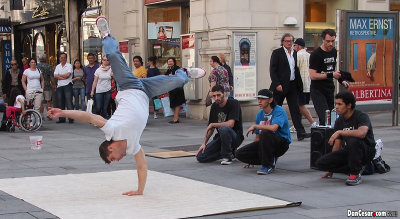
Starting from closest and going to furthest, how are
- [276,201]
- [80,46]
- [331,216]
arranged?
[331,216] < [276,201] < [80,46]

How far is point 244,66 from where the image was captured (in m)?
15.3

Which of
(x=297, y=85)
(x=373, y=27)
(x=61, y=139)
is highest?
(x=373, y=27)

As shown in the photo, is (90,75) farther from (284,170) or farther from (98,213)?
(98,213)

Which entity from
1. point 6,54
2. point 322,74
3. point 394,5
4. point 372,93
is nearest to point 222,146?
point 322,74

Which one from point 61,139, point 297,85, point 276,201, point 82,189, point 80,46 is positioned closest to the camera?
point 276,201

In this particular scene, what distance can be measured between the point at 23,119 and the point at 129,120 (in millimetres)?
8355

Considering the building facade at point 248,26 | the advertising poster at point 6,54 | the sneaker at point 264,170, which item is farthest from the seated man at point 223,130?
the advertising poster at point 6,54

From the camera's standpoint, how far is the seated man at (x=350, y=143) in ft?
25.6

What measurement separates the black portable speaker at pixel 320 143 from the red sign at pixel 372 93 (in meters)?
3.88

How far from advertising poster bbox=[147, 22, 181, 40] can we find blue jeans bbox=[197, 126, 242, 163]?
30.0 ft

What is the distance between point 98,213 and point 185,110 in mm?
10527

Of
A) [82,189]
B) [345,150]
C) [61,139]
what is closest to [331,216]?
[345,150]

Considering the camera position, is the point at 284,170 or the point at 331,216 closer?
the point at 331,216

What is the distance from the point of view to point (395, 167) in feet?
29.9
